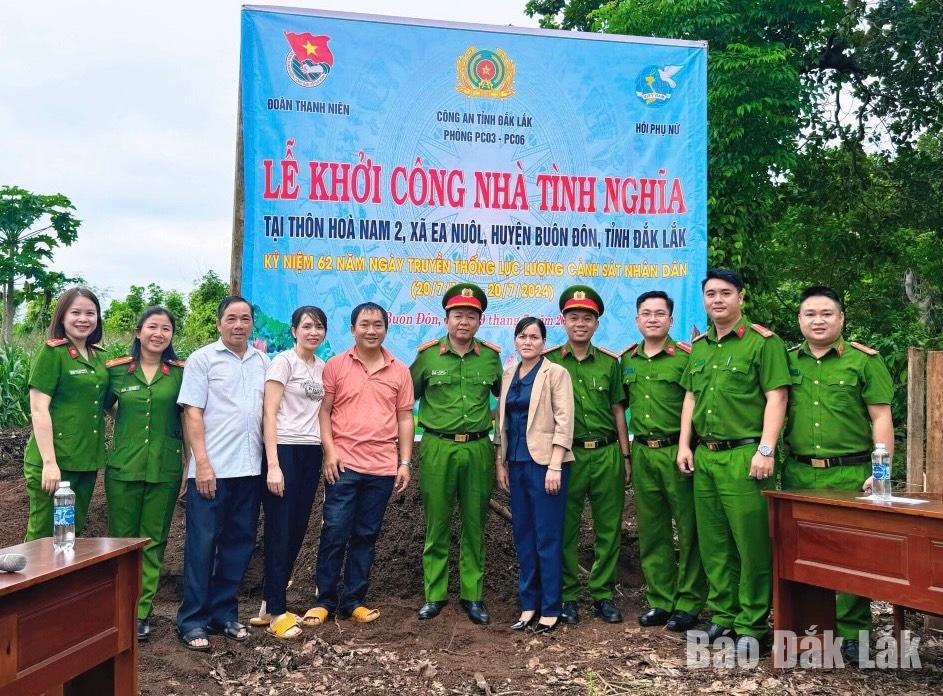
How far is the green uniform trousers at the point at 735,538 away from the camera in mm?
3922

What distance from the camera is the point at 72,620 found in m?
2.70

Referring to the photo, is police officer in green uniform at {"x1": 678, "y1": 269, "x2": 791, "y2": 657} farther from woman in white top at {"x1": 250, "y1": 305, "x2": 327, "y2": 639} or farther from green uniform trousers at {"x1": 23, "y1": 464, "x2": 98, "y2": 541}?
green uniform trousers at {"x1": 23, "y1": 464, "x2": 98, "y2": 541}

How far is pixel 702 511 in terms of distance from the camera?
4.09 meters

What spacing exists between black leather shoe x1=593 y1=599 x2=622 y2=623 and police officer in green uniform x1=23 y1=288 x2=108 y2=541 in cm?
262

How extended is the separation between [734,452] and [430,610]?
1759mm

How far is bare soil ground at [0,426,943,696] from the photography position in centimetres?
355

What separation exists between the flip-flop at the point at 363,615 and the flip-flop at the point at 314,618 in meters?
0.17

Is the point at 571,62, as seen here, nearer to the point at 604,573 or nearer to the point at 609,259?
the point at 609,259

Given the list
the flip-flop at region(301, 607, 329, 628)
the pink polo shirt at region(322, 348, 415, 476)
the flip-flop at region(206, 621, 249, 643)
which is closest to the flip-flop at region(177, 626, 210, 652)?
the flip-flop at region(206, 621, 249, 643)

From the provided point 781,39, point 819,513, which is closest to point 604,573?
point 819,513

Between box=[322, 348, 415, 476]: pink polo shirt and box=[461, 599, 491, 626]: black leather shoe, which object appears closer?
box=[322, 348, 415, 476]: pink polo shirt

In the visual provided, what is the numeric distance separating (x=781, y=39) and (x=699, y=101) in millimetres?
6446

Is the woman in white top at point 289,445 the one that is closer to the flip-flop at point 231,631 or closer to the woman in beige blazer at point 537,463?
the flip-flop at point 231,631

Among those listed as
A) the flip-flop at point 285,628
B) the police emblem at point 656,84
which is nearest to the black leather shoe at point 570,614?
the flip-flop at point 285,628
